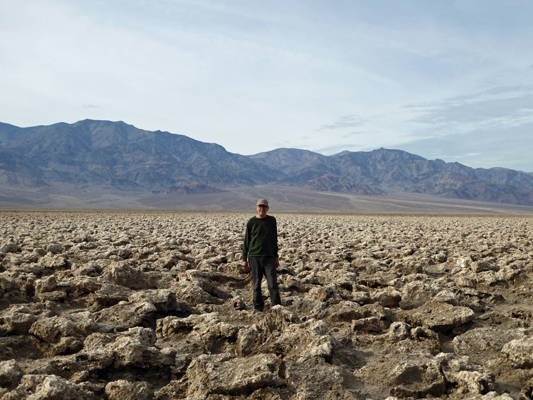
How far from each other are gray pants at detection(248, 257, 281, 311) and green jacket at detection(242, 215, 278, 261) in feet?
0.28

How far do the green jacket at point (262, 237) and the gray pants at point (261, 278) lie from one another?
0.08 meters

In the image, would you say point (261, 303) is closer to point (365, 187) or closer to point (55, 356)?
point (55, 356)

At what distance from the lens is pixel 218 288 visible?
546cm

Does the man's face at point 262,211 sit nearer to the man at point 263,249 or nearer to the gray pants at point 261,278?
the man at point 263,249

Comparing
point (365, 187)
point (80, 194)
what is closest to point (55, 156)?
point (80, 194)

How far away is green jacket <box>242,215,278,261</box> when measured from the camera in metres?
4.75

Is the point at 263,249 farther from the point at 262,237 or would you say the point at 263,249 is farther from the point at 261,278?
the point at 261,278

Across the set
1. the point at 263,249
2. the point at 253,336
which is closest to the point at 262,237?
the point at 263,249

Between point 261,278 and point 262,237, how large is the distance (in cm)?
52

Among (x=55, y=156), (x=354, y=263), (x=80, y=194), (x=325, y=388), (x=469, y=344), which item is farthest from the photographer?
(x=55, y=156)

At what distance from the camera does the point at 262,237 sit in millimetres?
4758

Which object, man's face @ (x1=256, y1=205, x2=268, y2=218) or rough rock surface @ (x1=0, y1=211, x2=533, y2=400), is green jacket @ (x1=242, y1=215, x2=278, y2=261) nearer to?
man's face @ (x1=256, y1=205, x2=268, y2=218)

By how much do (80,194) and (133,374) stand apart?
430ft

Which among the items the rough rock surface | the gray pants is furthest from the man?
the rough rock surface
